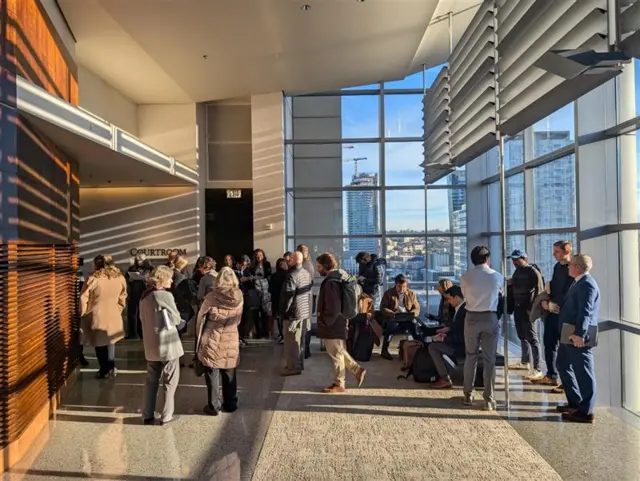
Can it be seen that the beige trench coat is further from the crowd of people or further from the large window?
the large window

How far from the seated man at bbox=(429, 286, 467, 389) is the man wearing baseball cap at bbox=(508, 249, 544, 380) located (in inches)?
36.0

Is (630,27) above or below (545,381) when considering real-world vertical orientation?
above

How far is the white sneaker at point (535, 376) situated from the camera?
20.1 feet

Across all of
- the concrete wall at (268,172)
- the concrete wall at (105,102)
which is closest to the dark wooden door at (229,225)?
the concrete wall at (268,172)

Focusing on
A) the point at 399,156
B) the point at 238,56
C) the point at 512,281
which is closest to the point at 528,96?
the point at 512,281

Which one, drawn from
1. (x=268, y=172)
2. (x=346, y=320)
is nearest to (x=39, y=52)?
(x=346, y=320)

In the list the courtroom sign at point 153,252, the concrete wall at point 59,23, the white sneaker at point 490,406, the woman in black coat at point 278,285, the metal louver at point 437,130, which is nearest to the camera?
the white sneaker at point 490,406

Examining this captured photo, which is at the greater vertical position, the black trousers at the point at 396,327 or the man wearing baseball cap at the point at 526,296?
the man wearing baseball cap at the point at 526,296

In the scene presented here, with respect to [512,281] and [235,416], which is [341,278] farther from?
[512,281]

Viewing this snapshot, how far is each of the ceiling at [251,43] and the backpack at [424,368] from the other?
5.33m

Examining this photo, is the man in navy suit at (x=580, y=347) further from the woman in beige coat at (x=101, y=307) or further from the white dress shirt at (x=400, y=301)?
the woman in beige coat at (x=101, y=307)

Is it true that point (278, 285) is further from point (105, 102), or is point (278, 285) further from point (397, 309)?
point (105, 102)

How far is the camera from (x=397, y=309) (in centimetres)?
766

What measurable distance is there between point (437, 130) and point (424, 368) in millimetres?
4384
